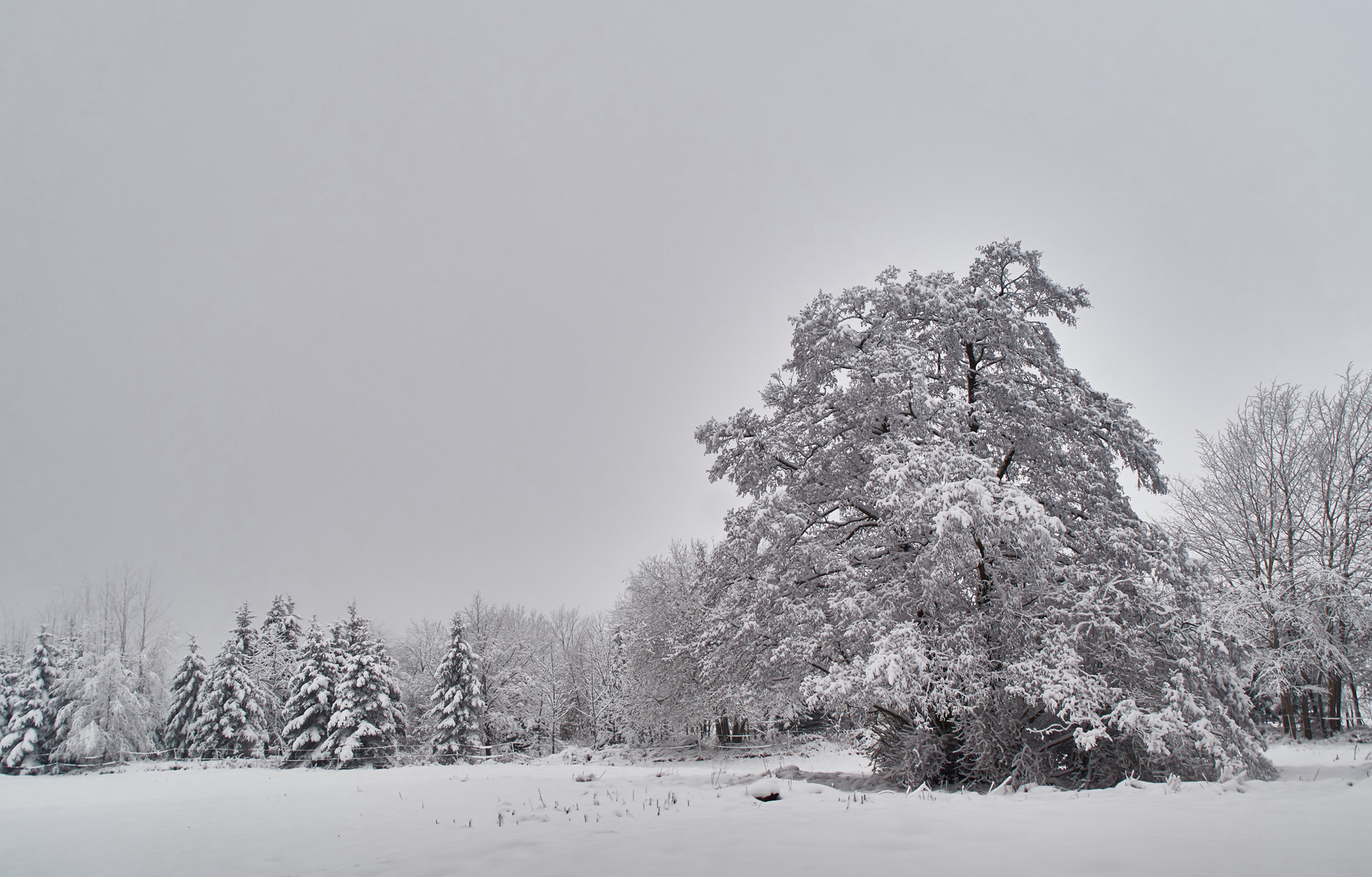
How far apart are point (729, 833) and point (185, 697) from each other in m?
42.8

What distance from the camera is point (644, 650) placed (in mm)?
32344

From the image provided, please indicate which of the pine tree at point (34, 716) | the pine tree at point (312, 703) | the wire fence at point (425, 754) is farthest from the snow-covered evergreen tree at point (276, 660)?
the pine tree at point (34, 716)

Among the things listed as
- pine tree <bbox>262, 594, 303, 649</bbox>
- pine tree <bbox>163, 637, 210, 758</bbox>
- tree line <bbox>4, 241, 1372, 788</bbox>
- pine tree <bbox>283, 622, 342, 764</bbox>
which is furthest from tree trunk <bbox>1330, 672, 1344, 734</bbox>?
pine tree <bbox>262, 594, 303, 649</bbox>

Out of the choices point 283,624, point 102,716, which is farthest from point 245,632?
point 102,716

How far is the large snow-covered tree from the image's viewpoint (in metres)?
9.55

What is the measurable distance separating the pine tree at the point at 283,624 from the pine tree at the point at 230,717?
7.11m

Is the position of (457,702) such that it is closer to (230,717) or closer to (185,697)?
(230,717)

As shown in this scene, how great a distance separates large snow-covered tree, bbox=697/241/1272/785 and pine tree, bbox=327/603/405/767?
869 inches

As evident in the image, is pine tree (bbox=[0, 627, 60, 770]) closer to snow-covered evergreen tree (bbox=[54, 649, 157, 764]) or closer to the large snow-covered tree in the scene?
snow-covered evergreen tree (bbox=[54, 649, 157, 764])

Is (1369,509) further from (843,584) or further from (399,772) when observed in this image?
(399,772)

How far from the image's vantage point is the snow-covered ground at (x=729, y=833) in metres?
4.05

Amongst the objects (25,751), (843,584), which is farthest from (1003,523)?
(25,751)

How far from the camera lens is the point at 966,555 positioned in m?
9.65

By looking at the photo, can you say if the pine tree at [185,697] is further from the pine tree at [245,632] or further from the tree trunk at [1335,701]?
the tree trunk at [1335,701]
